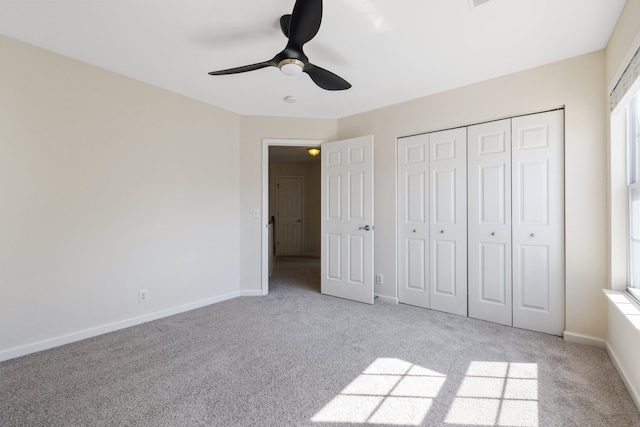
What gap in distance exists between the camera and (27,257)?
218 centimetres

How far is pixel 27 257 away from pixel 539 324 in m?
4.19

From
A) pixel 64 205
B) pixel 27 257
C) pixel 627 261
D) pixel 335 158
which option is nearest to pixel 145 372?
pixel 27 257

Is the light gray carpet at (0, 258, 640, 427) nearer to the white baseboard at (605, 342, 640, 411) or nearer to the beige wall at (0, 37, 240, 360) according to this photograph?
the white baseboard at (605, 342, 640, 411)

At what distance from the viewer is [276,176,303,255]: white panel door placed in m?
7.31

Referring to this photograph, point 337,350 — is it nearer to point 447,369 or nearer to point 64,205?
point 447,369

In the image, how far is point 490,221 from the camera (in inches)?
108

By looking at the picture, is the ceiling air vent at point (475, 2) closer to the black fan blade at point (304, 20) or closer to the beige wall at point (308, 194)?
the black fan blade at point (304, 20)

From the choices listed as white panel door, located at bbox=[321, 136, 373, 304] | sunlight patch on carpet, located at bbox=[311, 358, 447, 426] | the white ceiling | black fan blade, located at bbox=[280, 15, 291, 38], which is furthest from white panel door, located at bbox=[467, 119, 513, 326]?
black fan blade, located at bbox=[280, 15, 291, 38]

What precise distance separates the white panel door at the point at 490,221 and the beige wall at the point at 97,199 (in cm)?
280

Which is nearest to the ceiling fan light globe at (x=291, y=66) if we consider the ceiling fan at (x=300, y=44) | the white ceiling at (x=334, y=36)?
the ceiling fan at (x=300, y=44)

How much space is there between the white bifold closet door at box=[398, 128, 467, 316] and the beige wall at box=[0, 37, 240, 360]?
7.23ft

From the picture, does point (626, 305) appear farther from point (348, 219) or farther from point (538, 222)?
point (348, 219)

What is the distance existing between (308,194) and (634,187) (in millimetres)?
5951

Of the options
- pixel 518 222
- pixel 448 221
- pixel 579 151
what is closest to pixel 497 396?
pixel 518 222
